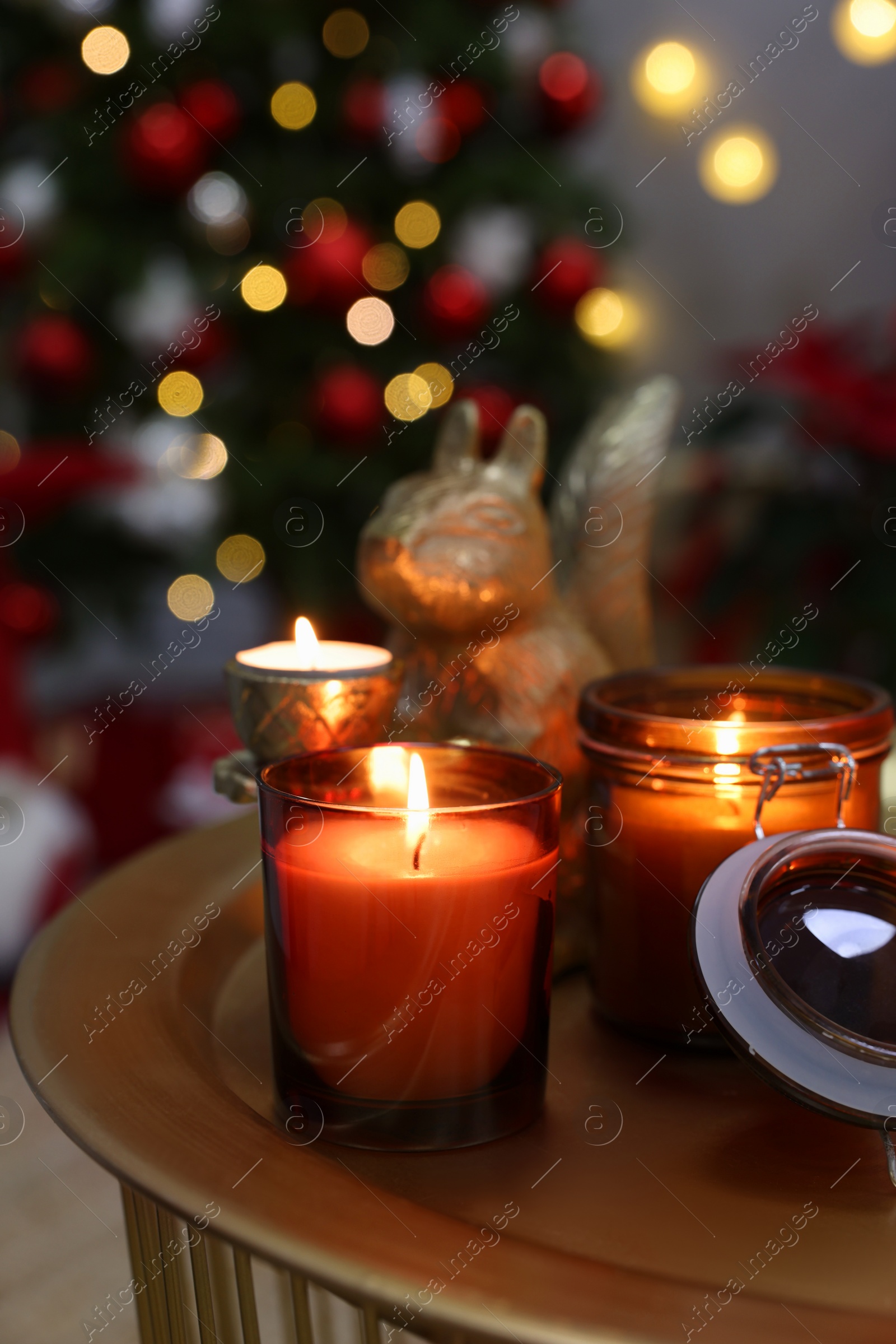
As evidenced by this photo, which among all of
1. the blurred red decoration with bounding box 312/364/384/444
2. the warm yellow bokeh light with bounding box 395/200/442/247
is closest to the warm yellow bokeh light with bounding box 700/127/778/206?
the warm yellow bokeh light with bounding box 395/200/442/247

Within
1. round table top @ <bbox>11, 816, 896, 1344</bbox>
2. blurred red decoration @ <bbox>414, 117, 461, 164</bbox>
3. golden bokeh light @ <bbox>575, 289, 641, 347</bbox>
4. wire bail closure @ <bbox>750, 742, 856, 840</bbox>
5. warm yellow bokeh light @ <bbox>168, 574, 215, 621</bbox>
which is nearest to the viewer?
round table top @ <bbox>11, 816, 896, 1344</bbox>

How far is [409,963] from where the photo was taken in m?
0.37

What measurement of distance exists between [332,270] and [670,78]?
37.5 inches

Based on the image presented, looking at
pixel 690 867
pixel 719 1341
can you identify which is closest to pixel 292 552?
pixel 690 867

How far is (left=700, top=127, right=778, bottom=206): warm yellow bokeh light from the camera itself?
213 centimetres

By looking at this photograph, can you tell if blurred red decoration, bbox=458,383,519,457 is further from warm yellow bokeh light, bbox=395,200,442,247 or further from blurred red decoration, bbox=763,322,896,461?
blurred red decoration, bbox=763,322,896,461

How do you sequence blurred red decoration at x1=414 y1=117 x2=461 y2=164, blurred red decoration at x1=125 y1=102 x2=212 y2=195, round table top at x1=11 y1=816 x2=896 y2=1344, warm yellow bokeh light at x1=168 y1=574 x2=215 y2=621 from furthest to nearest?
warm yellow bokeh light at x1=168 y1=574 x2=215 y2=621 → blurred red decoration at x1=414 y1=117 x2=461 y2=164 → blurred red decoration at x1=125 y1=102 x2=212 y2=195 → round table top at x1=11 y1=816 x2=896 y2=1344

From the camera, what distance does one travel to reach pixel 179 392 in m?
1.74

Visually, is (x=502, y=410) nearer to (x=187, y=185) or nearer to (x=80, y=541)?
(x=187, y=185)

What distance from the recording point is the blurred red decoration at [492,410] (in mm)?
1621

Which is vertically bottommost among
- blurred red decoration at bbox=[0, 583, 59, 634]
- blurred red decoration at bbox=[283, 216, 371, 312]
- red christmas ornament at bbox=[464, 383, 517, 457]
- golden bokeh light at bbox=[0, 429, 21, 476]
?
red christmas ornament at bbox=[464, 383, 517, 457]

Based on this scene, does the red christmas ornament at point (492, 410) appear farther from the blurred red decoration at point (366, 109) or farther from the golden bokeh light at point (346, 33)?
the golden bokeh light at point (346, 33)

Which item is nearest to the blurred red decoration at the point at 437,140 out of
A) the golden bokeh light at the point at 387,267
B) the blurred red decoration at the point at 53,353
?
the golden bokeh light at the point at 387,267

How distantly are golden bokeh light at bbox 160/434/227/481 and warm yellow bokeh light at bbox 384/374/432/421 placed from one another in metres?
0.27
